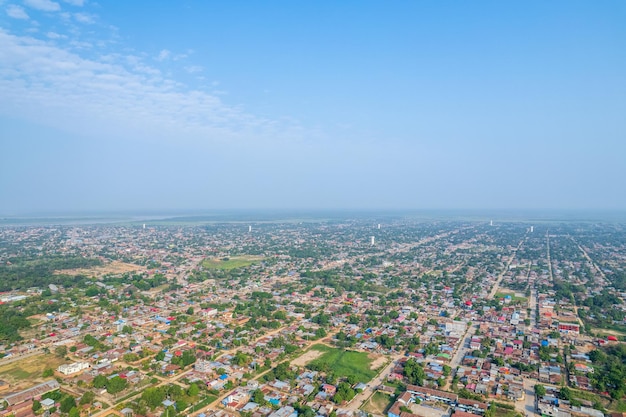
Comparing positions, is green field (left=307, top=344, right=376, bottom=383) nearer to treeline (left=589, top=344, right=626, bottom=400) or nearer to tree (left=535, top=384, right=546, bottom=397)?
tree (left=535, top=384, right=546, bottom=397)

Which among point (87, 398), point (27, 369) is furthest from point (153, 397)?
point (27, 369)

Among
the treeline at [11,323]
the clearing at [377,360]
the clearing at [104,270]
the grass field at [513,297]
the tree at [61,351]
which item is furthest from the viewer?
the clearing at [104,270]

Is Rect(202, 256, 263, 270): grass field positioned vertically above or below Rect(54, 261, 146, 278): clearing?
below

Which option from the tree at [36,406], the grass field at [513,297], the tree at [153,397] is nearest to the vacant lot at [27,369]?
the tree at [36,406]

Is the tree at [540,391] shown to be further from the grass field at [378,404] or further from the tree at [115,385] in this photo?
the tree at [115,385]

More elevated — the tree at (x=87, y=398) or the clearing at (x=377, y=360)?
the tree at (x=87, y=398)

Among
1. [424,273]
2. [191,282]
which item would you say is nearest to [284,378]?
[191,282]

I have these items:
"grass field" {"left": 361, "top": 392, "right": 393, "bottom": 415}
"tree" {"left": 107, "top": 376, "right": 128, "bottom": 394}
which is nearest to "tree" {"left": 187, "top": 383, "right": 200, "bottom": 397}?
"tree" {"left": 107, "top": 376, "right": 128, "bottom": 394}
